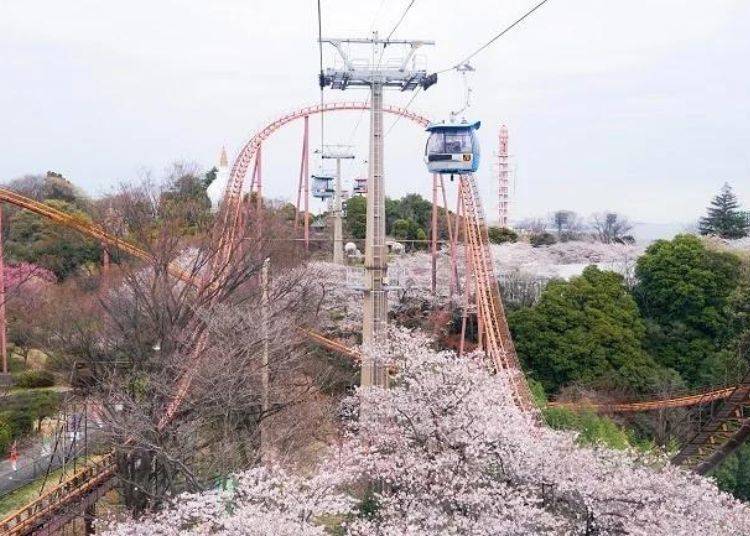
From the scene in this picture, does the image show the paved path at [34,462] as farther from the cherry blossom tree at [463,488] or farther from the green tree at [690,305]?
the green tree at [690,305]

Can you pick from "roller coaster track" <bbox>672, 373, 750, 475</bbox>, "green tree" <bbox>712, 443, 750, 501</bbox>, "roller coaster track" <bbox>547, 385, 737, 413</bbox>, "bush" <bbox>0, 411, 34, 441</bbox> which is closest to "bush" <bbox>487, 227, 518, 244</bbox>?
"roller coaster track" <bbox>547, 385, 737, 413</bbox>

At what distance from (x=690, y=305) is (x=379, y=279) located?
11.9 metres

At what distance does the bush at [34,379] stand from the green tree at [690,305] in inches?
648

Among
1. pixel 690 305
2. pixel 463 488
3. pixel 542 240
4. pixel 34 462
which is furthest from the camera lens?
pixel 542 240

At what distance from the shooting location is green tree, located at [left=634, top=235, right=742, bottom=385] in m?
20.4

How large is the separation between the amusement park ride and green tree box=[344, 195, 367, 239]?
35.6ft

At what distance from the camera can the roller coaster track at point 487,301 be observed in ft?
50.8

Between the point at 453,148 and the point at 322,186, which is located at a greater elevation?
the point at 322,186

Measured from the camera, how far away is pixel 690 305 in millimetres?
21109

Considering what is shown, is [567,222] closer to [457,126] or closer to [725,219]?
[725,219]

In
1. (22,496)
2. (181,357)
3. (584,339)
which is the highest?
(181,357)

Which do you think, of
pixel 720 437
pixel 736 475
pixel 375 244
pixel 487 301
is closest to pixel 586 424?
pixel 720 437

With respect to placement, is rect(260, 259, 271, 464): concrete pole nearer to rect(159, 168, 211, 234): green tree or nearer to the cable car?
rect(159, 168, 211, 234): green tree

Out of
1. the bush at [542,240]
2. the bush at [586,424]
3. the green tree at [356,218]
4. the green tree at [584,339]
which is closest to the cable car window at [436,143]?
the green tree at [584,339]
